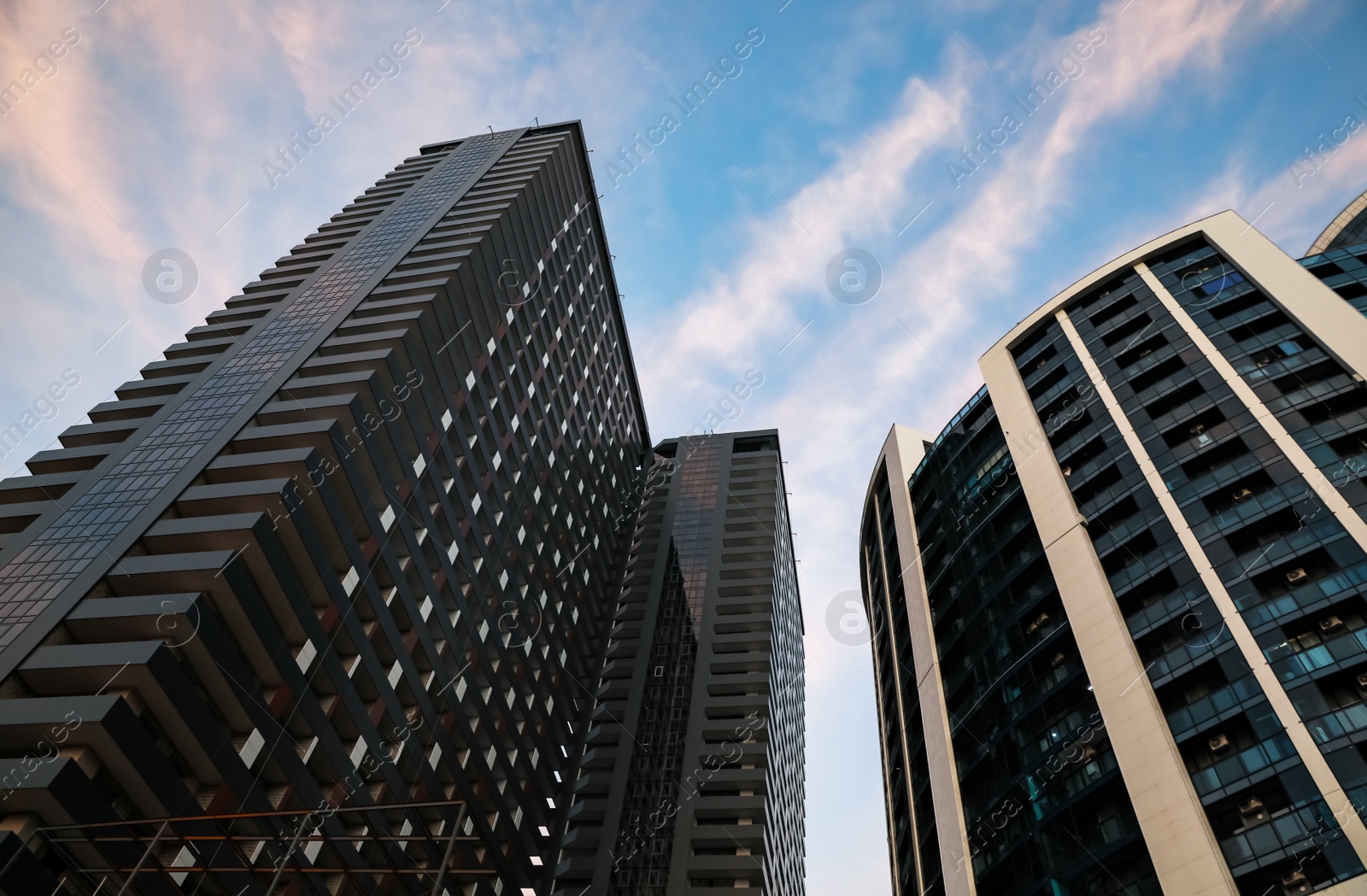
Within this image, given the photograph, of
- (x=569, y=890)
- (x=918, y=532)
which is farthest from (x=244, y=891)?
(x=918, y=532)

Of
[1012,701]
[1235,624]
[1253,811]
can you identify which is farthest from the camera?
[1012,701]

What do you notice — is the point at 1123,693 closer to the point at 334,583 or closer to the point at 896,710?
the point at 896,710

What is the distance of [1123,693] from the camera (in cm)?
4250

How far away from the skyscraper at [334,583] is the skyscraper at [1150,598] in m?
25.6

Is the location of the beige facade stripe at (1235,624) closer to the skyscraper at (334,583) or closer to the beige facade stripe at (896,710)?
the beige facade stripe at (896,710)

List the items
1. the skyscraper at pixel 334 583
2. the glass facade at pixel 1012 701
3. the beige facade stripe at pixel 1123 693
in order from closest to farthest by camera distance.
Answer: the skyscraper at pixel 334 583, the beige facade stripe at pixel 1123 693, the glass facade at pixel 1012 701

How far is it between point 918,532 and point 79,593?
54.0m

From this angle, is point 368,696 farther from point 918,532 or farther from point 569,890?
point 918,532

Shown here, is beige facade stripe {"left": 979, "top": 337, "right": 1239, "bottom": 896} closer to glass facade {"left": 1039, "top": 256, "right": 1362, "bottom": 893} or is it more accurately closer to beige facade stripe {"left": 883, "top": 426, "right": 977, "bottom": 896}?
glass facade {"left": 1039, "top": 256, "right": 1362, "bottom": 893}

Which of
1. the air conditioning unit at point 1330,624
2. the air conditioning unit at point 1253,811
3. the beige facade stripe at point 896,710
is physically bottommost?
the air conditioning unit at point 1253,811

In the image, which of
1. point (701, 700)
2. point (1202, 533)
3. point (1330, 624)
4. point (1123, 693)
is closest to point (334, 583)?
point (1123, 693)

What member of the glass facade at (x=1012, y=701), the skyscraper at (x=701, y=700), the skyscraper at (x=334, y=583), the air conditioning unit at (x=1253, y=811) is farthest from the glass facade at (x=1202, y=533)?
the skyscraper at (x=701, y=700)

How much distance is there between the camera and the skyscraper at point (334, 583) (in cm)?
2844

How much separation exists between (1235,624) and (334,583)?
38.9 m
